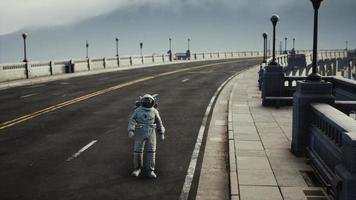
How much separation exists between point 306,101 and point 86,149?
19.6 ft

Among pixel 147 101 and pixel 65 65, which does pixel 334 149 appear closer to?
pixel 147 101

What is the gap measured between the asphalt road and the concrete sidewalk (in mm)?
708

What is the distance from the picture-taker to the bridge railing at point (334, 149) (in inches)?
249

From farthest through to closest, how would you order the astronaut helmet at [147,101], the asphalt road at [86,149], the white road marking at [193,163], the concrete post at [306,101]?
the concrete post at [306,101], the astronaut helmet at [147,101], the asphalt road at [86,149], the white road marking at [193,163]

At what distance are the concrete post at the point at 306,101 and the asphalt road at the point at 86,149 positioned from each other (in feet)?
9.17

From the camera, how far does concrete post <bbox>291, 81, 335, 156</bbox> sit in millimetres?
10289

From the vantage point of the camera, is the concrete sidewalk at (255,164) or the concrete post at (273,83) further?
the concrete post at (273,83)

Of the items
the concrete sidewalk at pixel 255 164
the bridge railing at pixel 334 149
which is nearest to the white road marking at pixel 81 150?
the concrete sidewalk at pixel 255 164

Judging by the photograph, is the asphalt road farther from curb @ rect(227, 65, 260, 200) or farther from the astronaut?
curb @ rect(227, 65, 260, 200)

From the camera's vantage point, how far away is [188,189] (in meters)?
8.66

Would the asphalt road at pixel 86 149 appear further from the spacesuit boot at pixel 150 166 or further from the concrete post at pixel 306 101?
the concrete post at pixel 306 101

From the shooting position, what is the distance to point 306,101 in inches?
407

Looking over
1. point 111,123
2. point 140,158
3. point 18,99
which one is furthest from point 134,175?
point 18,99

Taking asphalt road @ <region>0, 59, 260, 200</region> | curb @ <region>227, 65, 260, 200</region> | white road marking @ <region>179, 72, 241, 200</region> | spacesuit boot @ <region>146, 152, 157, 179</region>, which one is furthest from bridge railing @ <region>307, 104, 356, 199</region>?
spacesuit boot @ <region>146, 152, 157, 179</region>
